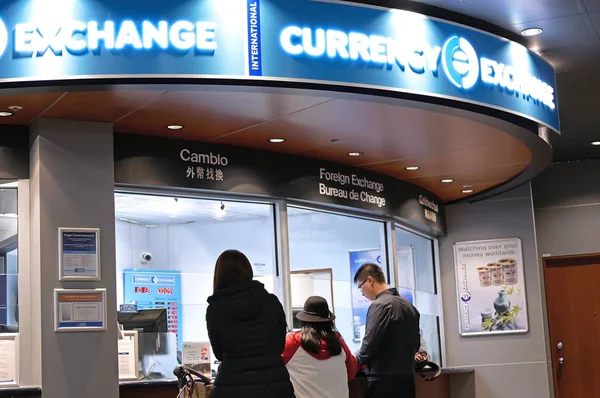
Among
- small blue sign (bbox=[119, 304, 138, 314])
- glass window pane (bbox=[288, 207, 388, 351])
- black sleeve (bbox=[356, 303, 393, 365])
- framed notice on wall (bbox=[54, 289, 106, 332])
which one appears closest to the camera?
framed notice on wall (bbox=[54, 289, 106, 332])

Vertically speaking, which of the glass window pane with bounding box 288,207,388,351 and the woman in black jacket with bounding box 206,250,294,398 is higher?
the glass window pane with bounding box 288,207,388,351

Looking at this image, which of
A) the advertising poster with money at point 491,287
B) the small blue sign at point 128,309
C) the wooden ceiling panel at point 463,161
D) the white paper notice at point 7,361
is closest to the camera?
the white paper notice at point 7,361

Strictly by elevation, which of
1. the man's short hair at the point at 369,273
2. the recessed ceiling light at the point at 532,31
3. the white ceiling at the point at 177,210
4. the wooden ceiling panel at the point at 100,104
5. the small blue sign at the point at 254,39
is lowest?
the man's short hair at the point at 369,273

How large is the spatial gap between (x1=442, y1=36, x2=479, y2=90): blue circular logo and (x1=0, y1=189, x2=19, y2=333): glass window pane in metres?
2.92

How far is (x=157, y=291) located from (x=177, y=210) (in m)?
0.65

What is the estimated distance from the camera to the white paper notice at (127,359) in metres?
6.03

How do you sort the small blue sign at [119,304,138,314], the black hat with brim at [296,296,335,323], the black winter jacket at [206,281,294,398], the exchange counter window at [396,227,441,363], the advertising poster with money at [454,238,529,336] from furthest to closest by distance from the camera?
the advertising poster with money at [454,238,529,336] < the exchange counter window at [396,227,441,363] < the small blue sign at [119,304,138,314] < the black hat with brim at [296,296,335,323] < the black winter jacket at [206,281,294,398]

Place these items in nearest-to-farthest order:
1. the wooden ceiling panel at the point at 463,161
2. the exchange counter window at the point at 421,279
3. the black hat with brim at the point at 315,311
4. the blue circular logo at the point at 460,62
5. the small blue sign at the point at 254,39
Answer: the small blue sign at the point at 254,39 → the black hat with brim at the point at 315,311 → the blue circular logo at the point at 460,62 → the wooden ceiling panel at the point at 463,161 → the exchange counter window at the point at 421,279

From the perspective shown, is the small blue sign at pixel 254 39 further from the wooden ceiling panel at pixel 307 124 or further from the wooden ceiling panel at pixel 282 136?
the wooden ceiling panel at pixel 282 136

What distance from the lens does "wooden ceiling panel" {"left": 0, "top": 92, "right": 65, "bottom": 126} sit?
5.23 m

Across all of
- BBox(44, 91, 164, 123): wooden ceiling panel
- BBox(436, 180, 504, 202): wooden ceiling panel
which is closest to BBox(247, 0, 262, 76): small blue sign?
BBox(44, 91, 164, 123): wooden ceiling panel

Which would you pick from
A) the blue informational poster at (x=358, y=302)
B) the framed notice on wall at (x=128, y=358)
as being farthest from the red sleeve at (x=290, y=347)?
the blue informational poster at (x=358, y=302)

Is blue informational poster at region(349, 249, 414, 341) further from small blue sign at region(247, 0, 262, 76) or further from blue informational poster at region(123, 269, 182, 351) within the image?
small blue sign at region(247, 0, 262, 76)

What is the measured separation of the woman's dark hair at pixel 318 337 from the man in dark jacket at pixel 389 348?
2.52 ft
